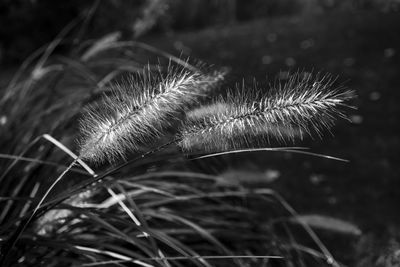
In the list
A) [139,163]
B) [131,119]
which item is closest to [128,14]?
[139,163]

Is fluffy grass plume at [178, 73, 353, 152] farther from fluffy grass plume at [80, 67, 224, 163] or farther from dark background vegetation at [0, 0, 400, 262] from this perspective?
dark background vegetation at [0, 0, 400, 262]

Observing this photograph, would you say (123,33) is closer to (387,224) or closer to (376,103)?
(387,224)

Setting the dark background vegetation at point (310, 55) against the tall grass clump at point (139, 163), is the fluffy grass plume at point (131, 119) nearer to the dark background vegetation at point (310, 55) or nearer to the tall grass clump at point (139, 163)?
the tall grass clump at point (139, 163)

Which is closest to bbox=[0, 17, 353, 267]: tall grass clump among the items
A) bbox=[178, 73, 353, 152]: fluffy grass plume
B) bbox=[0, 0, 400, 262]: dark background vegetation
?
bbox=[178, 73, 353, 152]: fluffy grass plume

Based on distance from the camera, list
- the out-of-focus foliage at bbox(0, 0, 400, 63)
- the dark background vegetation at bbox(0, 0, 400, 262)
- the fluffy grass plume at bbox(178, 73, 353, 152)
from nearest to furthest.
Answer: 1. the fluffy grass plume at bbox(178, 73, 353, 152)
2. the out-of-focus foliage at bbox(0, 0, 400, 63)
3. the dark background vegetation at bbox(0, 0, 400, 262)

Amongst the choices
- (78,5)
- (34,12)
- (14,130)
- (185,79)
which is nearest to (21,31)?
(34,12)

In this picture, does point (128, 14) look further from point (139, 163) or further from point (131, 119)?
point (131, 119)
